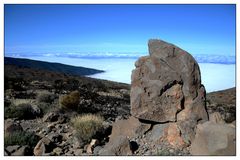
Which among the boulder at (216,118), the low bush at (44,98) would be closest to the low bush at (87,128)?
the boulder at (216,118)

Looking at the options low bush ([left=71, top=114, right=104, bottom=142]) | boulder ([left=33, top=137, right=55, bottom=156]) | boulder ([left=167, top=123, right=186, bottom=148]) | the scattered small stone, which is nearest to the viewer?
boulder ([left=167, top=123, right=186, bottom=148])

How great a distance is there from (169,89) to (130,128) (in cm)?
168

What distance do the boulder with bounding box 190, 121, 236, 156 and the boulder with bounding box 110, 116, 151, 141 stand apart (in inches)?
95.1

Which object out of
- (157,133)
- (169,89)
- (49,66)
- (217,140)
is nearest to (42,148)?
(157,133)

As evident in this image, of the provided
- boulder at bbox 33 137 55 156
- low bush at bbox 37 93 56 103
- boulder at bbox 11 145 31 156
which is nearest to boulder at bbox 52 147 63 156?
boulder at bbox 33 137 55 156

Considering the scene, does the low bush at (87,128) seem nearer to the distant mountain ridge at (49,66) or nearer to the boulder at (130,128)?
the boulder at (130,128)

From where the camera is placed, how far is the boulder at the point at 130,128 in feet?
34.8

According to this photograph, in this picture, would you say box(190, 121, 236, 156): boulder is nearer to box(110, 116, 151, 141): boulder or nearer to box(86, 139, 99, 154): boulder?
box(110, 116, 151, 141): boulder

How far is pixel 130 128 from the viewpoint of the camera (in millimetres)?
10766

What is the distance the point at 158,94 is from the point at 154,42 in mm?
1635

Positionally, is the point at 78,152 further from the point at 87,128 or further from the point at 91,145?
the point at 87,128

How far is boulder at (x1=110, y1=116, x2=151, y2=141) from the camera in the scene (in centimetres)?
1060

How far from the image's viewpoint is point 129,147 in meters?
9.21

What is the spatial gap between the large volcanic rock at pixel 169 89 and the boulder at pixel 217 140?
1657 millimetres
